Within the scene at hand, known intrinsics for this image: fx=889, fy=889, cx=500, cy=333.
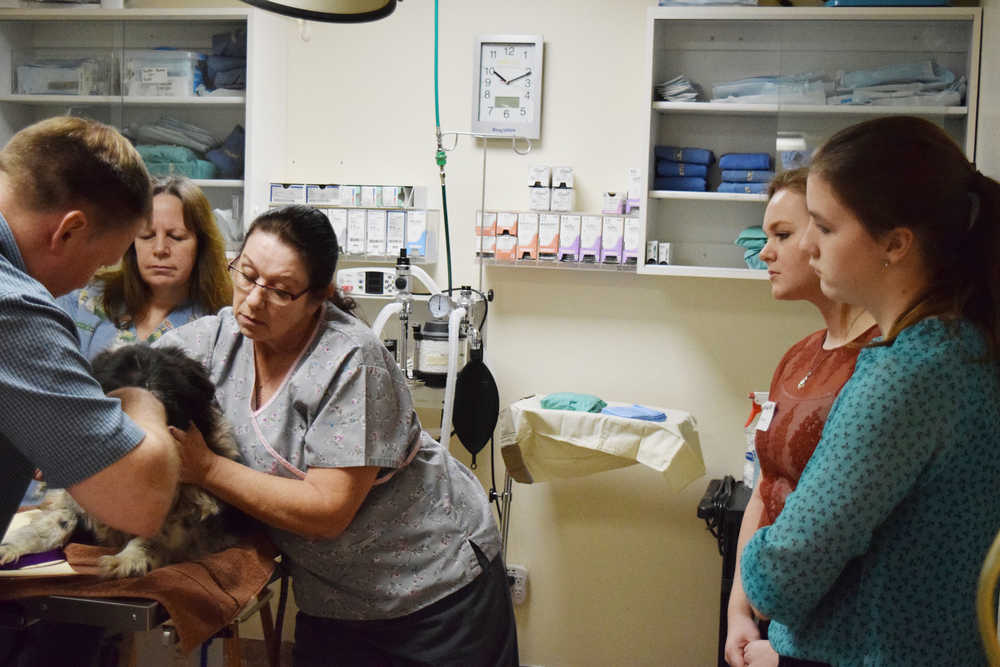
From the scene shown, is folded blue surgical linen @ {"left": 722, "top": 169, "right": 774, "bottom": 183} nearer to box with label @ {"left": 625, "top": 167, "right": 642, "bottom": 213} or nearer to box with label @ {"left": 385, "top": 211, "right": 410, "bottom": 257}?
box with label @ {"left": 625, "top": 167, "right": 642, "bottom": 213}

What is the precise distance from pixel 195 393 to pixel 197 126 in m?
2.34

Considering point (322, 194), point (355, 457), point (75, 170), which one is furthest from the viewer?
point (322, 194)

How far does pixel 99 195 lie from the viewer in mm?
1102

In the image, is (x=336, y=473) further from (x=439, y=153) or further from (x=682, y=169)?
(x=682, y=169)

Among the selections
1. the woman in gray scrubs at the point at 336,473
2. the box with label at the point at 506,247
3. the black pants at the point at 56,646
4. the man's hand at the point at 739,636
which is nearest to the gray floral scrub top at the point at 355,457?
the woman in gray scrubs at the point at 336,473

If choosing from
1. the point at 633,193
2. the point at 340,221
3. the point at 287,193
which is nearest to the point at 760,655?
the point at 633,193

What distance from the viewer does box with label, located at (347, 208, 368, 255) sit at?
3.47m

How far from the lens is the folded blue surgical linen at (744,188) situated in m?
3.14

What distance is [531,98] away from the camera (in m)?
3.39

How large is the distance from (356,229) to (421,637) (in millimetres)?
2113

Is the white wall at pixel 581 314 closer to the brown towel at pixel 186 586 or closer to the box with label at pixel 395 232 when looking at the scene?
the box with label at pixel 395 232

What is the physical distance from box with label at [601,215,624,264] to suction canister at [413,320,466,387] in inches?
26.1

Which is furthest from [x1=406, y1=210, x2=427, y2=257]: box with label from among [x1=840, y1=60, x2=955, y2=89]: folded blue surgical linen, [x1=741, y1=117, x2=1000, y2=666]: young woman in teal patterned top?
[x1=741, y1=117, x2=1000, y2=666]: young woman in teal patterned top

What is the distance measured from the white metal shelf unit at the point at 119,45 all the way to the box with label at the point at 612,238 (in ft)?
4.56
